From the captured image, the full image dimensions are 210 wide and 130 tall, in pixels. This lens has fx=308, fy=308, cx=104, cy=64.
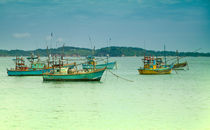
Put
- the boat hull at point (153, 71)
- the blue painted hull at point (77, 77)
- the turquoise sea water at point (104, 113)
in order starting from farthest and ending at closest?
1. the boat hull at point (153, 71)
2. the blue painted hull at point (77, 77)
3. the turquoise sea water at point (104, 113)

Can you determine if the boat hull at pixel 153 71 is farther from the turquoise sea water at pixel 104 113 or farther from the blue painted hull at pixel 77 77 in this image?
the turquoise sea water at pixel 104 113

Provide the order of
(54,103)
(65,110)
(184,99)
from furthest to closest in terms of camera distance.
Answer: (184,99), (54,103), (65,110)

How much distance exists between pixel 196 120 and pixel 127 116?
150 inches

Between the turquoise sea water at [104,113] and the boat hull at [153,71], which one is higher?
the boat hull at [153,71]

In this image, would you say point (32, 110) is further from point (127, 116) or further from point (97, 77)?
point (97, 77)

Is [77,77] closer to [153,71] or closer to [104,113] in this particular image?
[153,71]

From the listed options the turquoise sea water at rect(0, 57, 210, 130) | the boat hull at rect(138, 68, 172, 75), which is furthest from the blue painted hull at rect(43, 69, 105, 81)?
the boat hull at rect(138, 68, 172, 75)

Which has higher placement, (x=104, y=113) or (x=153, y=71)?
(x=153, y=71)

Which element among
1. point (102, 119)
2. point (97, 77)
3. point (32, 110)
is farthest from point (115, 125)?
point (97, 77)

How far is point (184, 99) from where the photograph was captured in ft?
79.7

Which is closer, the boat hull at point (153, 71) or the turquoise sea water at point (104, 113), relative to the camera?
the turquoise sea water at point (104, 113)

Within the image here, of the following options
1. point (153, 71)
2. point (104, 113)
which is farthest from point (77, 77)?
point (104, 113)

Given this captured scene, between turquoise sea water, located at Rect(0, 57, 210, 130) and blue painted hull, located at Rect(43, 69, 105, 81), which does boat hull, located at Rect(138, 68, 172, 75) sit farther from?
turquoise sea water, located at Rect(0, 57, 210, 130)

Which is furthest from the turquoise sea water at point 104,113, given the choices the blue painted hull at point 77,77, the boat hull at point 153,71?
the boat hull at point 153,71
